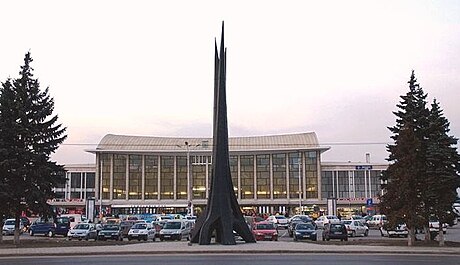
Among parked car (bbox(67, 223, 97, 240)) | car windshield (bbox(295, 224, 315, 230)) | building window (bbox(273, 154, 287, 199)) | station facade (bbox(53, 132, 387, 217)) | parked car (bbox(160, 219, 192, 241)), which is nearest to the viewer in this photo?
car windshield (bbox(295, 224, 315, 230))

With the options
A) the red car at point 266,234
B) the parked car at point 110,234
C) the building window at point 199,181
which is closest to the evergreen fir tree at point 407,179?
the red car at point 266,234

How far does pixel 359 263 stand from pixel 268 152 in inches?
3744

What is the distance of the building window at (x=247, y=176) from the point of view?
118438 millimetres

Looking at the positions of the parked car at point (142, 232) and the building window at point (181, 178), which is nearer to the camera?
the parked car at point (142, 232)

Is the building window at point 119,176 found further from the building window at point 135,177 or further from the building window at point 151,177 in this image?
the building window at point 151,177

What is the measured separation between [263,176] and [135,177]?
2613 cm

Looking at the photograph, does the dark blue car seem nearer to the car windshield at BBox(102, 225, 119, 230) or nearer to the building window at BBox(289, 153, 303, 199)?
the car windshield at BBox(102, 225, 119, 230)

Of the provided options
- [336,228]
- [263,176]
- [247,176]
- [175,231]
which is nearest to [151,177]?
[247,176]

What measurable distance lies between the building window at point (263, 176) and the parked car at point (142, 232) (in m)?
74.0

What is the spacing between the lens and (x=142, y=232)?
142 feet

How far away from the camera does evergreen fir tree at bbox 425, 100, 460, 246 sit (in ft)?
113

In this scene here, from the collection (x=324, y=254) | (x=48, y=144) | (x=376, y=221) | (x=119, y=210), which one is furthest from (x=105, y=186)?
(x=324, y=254)

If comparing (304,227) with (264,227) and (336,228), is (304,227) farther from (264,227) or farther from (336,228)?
(264,227)

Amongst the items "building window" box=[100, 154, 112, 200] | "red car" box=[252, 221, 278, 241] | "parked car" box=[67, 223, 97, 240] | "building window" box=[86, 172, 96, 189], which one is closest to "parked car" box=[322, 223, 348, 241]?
"red car" box=[252, 221, 278, 241]
